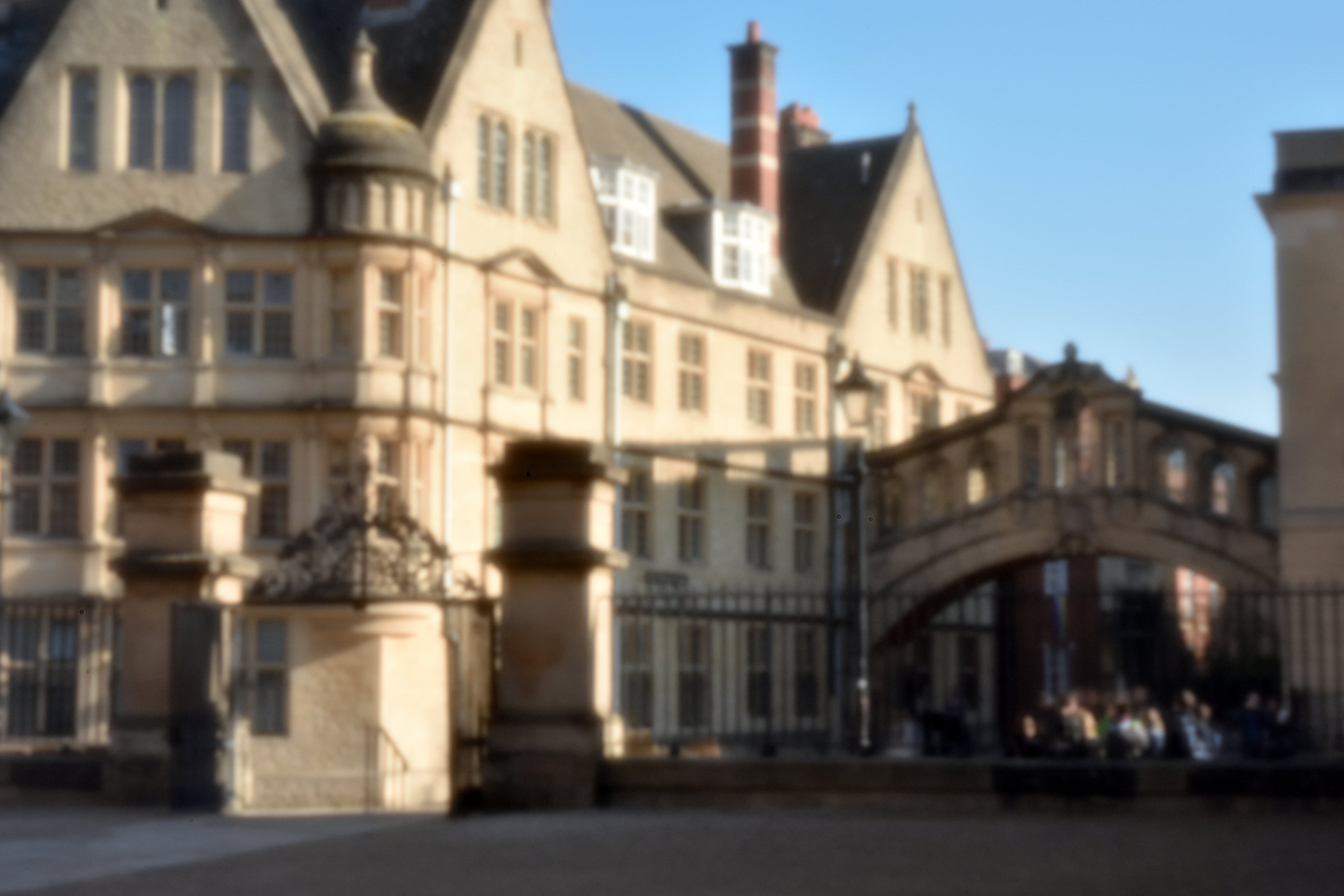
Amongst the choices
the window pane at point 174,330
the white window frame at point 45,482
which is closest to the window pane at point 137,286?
the window pane at point 174,330

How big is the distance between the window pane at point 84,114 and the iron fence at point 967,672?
10967mm

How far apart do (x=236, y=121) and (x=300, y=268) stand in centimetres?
248

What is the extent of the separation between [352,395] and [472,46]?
6267 mm

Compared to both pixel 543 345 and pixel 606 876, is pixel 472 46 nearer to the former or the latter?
pixel 543 345

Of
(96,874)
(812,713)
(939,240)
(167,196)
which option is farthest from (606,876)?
(939,240)

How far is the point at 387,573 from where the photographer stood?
19.7 m

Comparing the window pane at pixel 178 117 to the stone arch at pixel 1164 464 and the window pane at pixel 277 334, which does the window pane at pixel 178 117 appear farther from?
the stone arch at pixel 1164 464

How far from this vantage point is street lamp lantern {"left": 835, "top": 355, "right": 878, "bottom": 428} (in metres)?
26.2

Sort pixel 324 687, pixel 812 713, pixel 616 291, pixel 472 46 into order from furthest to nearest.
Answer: pixel 616 291 < pixel 472 46 < pixel 324 687 < pixel 812 713

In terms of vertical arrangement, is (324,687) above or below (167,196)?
below

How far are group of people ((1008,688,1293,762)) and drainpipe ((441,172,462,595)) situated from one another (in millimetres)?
10550

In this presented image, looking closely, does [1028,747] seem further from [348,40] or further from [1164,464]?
[1164,464]

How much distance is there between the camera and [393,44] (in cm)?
3934

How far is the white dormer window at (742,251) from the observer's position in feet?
151
